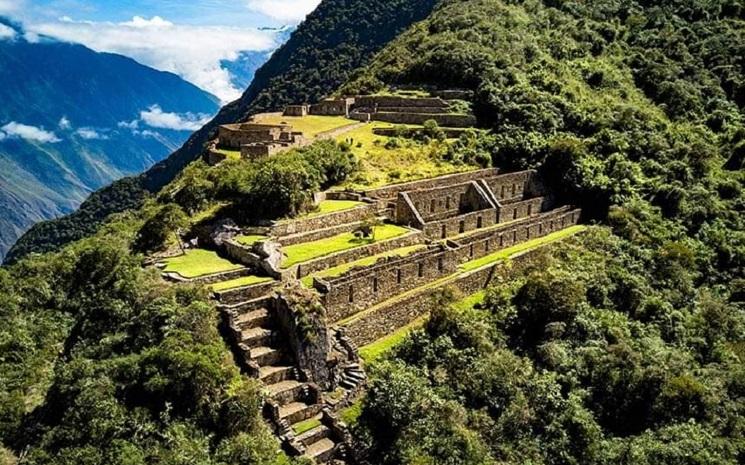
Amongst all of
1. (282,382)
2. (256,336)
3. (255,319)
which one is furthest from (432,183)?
(282,382)

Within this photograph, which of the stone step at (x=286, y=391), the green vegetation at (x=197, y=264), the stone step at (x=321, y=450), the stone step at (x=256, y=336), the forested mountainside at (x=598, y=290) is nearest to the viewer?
the stone step at (x=321, y=450)

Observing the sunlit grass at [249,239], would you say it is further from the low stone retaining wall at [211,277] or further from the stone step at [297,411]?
the stone step at [297,411]

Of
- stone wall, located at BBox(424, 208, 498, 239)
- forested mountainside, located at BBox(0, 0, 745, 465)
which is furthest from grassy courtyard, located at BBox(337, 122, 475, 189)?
stone wall, located at BBox(424, 208, 498, 239)

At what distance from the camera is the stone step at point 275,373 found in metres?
22.5

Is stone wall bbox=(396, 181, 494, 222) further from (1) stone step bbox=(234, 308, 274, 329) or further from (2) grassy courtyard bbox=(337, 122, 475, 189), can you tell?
(1) stone step bbox=(234, 308, 274, 329)

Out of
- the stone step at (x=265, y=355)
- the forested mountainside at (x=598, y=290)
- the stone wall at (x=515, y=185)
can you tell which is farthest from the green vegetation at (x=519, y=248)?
the stone step at (x=265, y=355)

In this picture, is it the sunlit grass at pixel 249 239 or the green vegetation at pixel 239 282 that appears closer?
the green vegetation at pixel 239 282

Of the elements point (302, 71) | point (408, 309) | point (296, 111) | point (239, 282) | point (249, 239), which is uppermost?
point (302, 71)

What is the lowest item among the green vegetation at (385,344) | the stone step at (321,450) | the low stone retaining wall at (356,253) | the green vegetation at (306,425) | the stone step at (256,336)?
the stone step at (321,450)

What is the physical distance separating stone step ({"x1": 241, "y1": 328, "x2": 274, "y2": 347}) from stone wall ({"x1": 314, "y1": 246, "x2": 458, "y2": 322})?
2685 millimetres

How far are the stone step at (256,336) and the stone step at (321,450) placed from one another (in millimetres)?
3837

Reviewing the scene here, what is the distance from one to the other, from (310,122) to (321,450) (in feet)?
132

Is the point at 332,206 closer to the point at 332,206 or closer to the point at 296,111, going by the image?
the point at 332,206

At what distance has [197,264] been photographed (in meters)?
27.7
